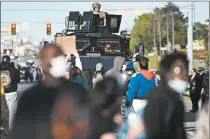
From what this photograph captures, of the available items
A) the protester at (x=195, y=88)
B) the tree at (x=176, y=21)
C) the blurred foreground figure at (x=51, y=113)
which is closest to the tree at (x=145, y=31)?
the tree at (x=176, y=21)

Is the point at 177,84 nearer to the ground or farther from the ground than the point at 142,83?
farther from the ground

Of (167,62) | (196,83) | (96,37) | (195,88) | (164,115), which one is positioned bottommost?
(195,88)

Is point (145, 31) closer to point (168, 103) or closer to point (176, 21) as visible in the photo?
point (176, 21)

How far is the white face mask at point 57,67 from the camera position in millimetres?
5870

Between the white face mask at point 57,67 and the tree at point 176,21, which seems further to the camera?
the tree at point 176,21

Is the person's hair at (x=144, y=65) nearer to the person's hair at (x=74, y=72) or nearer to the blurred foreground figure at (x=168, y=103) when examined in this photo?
the person's hair at (x=74, y=72)

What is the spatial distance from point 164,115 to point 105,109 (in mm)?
630

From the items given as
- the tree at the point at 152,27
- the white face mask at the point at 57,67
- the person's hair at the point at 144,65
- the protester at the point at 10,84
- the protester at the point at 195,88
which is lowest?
the protester at the point at 195,88

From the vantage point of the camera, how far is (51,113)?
17.8ft

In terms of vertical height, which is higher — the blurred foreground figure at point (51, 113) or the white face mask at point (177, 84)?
the white face mask at point (177, 84)

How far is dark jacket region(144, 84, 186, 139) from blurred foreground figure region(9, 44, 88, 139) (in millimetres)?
797

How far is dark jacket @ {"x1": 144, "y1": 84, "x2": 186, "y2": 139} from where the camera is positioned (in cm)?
619

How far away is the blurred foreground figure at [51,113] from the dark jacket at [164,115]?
0.80 m

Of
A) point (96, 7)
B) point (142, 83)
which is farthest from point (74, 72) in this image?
point (96, 7)
